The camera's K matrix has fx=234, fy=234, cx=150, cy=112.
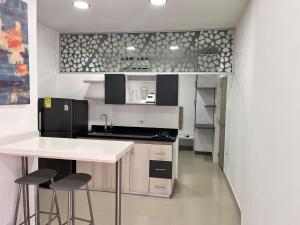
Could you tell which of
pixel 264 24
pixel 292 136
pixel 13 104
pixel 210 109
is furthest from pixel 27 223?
pixel 210 109

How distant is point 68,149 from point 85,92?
2683 mm

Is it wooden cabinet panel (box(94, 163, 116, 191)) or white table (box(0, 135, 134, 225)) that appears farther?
wooden cabinet panel (box(94, 163, 116, 191))

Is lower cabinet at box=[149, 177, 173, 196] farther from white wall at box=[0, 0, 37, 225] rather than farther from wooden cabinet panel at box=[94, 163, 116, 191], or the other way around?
white wall at box=[0, 0, 37, 225]

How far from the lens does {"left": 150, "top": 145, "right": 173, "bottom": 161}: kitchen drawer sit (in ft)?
12.0

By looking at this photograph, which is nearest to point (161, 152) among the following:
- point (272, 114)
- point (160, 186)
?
point (160, 186)

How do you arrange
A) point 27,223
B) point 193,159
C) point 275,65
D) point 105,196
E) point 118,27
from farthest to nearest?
point 193,159
point 118,27
point 105,196
point 27,223
point 275,65

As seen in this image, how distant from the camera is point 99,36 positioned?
452cm

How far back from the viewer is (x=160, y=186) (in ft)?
12.2

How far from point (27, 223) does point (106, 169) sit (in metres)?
1.56

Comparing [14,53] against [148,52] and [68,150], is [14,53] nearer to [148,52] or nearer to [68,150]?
[68,150]

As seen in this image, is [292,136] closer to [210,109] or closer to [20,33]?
[20,33]

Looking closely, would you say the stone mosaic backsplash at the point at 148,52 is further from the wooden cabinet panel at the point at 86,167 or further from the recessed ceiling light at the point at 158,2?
the wooden cabinet panel at the point at 86,167

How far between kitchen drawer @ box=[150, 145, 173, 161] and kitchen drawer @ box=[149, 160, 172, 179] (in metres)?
0.06

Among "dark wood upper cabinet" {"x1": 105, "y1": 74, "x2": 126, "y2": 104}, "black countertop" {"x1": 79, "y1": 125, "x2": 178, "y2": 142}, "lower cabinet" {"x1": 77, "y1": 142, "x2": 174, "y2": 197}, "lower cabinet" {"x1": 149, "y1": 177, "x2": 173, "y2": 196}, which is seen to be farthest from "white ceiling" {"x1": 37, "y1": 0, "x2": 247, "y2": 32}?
"lower cabinet" {"x1": 149, "y1": 177, "x2": 173, "y2": 196}
